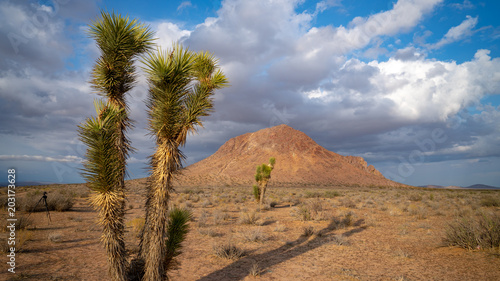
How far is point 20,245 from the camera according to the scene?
26.4 feet

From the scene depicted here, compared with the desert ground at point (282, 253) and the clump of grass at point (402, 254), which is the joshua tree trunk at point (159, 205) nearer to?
the desert ground at point (282, 253)

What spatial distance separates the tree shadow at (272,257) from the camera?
23.5 feet

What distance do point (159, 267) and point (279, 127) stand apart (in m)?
91.2

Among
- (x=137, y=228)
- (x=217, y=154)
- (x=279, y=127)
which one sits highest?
(x=279, y=127)

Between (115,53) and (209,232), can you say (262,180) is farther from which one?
(115,53)

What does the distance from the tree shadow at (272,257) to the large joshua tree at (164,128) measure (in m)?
2.42

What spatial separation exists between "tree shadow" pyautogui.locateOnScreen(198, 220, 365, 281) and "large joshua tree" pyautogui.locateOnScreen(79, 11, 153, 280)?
2.97 metres

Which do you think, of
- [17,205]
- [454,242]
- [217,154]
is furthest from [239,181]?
[454,242]

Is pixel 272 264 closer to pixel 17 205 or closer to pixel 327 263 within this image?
pixel 327 263

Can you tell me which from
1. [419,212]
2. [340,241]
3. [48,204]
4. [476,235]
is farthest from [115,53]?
[419,212]

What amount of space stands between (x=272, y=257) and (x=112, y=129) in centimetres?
656

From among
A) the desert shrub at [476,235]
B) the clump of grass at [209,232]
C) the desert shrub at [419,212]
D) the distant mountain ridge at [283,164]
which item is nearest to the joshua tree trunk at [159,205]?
the clump of grass at [209,232]

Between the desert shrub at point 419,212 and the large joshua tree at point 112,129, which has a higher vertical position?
the large joshua tree at point 112,129

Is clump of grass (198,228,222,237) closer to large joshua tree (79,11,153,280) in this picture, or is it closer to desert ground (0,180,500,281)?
desert ground (0,180,500,281)
